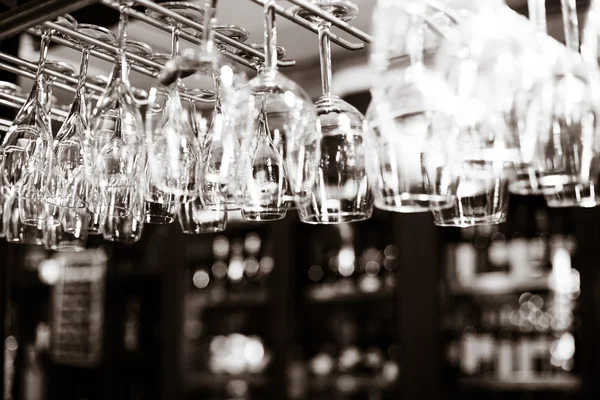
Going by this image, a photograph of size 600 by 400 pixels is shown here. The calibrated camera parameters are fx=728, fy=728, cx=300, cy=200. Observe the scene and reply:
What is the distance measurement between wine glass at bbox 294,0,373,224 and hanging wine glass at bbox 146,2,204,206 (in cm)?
15

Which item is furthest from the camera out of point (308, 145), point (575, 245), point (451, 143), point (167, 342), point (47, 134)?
point (167, 342)

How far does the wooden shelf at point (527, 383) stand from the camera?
3057 mm

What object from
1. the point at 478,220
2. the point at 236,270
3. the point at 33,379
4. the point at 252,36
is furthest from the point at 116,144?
the point at 33,379

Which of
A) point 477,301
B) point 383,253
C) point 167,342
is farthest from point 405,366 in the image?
point 167,342

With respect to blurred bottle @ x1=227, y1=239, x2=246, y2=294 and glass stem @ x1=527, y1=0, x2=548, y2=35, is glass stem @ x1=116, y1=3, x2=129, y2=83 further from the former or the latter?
blurred bottle @ x1=227, y1=239, x2=246, y2=294

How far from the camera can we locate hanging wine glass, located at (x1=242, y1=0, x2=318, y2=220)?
A: 0.78m

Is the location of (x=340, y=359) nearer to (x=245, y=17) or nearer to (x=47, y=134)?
(x=245, y=17)

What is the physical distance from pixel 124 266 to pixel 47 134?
4.38 metres

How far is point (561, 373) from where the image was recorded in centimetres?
321

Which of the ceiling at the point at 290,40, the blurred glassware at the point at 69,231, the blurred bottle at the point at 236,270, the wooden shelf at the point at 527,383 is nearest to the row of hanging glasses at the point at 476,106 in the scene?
the blurred glassware at the point at 69,231

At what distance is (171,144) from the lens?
0.84 metres

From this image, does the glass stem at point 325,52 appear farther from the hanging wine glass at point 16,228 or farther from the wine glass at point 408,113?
the hanging wine glass at point 16,228

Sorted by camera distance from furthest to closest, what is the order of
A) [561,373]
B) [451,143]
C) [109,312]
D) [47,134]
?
1. [109,312]
2. [561,373]
3. [47,134]
4. [451,143]

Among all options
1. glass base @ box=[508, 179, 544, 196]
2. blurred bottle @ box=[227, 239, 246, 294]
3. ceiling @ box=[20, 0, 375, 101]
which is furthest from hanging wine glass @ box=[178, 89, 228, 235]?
blurred bottle @ box=[227, 239, 246, 294]
